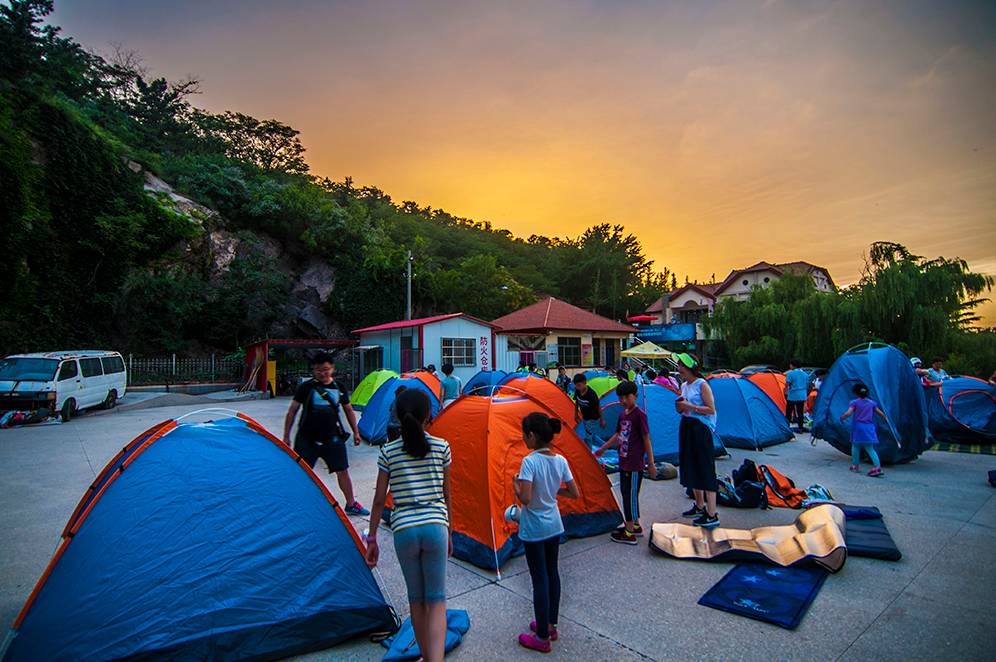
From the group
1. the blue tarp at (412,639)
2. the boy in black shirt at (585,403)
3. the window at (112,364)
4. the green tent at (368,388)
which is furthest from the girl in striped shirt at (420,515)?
the window at (112,364)

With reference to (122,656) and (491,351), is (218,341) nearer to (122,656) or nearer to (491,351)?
(491,351)

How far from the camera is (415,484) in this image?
2.73 m

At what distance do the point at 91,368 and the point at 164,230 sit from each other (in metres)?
12.7

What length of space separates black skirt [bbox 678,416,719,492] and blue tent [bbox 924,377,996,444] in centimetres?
776

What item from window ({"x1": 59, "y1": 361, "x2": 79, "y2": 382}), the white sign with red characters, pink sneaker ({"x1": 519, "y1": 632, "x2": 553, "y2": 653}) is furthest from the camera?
the white sign with red characters

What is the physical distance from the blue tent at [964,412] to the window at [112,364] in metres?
21.6

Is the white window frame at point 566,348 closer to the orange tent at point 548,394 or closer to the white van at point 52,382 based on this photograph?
the orange tent at point 548,394

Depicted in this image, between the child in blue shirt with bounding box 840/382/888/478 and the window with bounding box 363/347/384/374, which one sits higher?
the window with bounding box 363/347/384/374

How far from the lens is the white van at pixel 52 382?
12250 millimetres

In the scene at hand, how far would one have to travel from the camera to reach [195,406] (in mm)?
16750

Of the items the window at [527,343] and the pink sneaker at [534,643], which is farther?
the window at [527,343]

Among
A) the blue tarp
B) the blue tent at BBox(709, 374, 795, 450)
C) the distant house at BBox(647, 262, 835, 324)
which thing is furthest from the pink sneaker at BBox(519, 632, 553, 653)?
the distant house at BBox(647, 262, 835, 324)

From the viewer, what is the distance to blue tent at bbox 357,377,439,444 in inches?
391

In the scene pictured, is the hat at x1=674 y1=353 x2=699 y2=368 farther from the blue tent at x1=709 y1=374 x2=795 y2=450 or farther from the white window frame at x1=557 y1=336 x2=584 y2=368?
the white window frame at x1=557 y1=336 x2=584 y2=368
